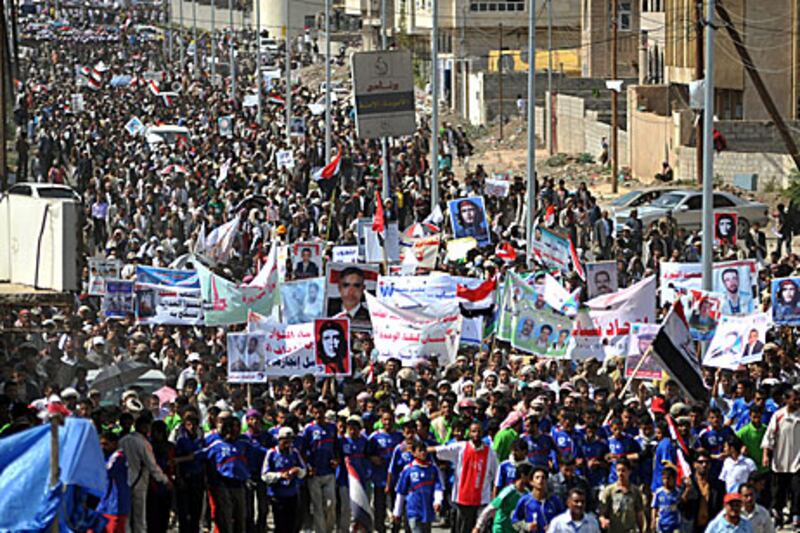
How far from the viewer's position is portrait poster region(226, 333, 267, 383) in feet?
60.5

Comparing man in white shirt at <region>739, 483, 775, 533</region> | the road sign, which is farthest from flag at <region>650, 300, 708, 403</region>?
the road sign

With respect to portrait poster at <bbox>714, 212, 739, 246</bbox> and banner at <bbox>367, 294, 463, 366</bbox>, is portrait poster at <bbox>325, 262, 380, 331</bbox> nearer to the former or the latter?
banner at <bbox>367, 294, 463, 366</bbox>

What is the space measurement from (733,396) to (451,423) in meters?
2.87

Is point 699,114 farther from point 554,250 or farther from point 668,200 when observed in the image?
point 554,250

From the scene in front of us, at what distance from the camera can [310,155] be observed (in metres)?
46.6

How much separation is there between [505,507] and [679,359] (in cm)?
339

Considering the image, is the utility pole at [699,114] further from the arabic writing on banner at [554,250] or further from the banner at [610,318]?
the banner at [610,318]

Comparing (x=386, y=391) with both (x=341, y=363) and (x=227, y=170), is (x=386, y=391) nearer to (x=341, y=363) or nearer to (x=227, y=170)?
(x=341, y=363)

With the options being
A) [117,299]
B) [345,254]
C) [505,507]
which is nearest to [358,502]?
[505,507]

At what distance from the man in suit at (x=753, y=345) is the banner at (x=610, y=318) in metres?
1.35

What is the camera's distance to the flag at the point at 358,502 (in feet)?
52.6

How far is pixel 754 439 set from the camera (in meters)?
16.9

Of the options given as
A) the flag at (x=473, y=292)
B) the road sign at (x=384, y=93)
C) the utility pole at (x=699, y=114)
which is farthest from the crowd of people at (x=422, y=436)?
the utility pole at (x=699, y=114)

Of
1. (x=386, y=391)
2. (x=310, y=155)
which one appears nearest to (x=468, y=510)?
(x=386, y=391)
